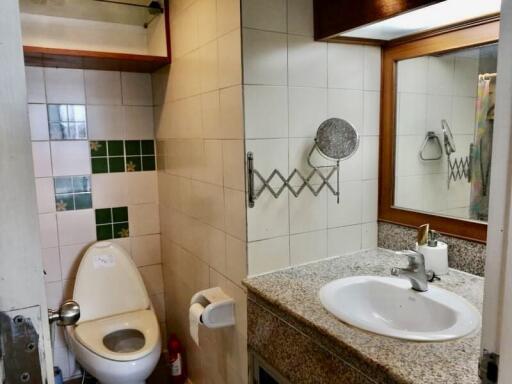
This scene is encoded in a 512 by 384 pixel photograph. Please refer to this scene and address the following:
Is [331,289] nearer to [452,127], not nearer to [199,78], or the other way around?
[452,127]

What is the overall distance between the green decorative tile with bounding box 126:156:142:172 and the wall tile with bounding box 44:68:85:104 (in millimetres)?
401

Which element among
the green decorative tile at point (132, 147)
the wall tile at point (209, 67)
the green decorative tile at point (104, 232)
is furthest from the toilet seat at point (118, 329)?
the wall tile at point (209, 67)

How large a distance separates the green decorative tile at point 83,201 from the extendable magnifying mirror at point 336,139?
142 cm

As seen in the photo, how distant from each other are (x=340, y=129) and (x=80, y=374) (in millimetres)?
2047

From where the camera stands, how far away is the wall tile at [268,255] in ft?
5.00

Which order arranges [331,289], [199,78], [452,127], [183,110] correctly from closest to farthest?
[331,289] → [452,127] → [199,78] → [183,110]

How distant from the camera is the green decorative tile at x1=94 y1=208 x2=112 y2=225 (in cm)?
236

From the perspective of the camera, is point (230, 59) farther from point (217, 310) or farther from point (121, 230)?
point (121, 230)

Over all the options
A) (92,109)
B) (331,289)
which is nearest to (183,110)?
(92,109)

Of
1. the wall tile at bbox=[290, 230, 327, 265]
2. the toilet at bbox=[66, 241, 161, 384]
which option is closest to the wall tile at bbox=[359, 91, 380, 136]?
the wall tile at bbox=[290, 230, 327, 265]

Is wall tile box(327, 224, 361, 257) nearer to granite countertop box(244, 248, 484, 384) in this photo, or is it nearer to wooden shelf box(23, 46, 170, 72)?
granite countertop box(244, 248, 484, 384)

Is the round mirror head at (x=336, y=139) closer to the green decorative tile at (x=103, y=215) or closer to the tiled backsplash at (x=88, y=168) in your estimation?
the tiled backsplash at (x=88, y=168)

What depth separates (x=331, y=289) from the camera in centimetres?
138

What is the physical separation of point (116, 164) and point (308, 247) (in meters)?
1.31
